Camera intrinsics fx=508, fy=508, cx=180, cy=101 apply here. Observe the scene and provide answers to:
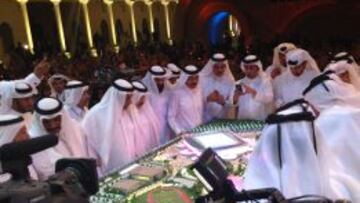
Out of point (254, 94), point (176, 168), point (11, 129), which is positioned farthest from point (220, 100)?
point (11, 129)

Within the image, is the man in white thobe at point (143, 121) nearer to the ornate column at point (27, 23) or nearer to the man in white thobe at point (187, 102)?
the man in white thobe at point (187, 102)

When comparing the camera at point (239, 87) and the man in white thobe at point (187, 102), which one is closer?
the man in white thobe at point (187, 102)

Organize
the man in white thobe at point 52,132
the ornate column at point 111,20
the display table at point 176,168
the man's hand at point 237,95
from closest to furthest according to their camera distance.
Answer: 1. the display table at point 176,168
2. the man in white thobe at point 52,132
3. the man's hand at point 237,95
4. the ornate column at point 111,20

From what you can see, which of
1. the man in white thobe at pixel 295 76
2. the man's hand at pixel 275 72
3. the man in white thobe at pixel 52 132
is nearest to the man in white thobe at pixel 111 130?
the man in white thobe at pixel 52 132

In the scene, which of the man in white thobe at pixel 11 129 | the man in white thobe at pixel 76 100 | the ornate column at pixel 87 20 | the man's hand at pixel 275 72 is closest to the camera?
the man in white thobe at pixel 11 129

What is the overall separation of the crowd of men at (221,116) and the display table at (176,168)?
33 centimetres

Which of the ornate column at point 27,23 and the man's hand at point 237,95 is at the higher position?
the ornate column at point 27,23

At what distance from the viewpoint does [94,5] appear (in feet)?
76.7

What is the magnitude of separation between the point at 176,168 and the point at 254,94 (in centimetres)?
285

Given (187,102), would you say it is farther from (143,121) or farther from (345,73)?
(345,73)

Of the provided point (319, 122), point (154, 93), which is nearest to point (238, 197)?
point (319, 122)

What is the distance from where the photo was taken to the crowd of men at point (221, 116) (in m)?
2.67

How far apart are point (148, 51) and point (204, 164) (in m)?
15.6

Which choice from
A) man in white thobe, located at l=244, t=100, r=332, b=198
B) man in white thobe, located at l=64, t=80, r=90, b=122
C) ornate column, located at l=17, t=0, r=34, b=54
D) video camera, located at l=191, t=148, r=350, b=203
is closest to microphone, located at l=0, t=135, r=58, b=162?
video camera, located at l=191, t=148, r=350, b=203
